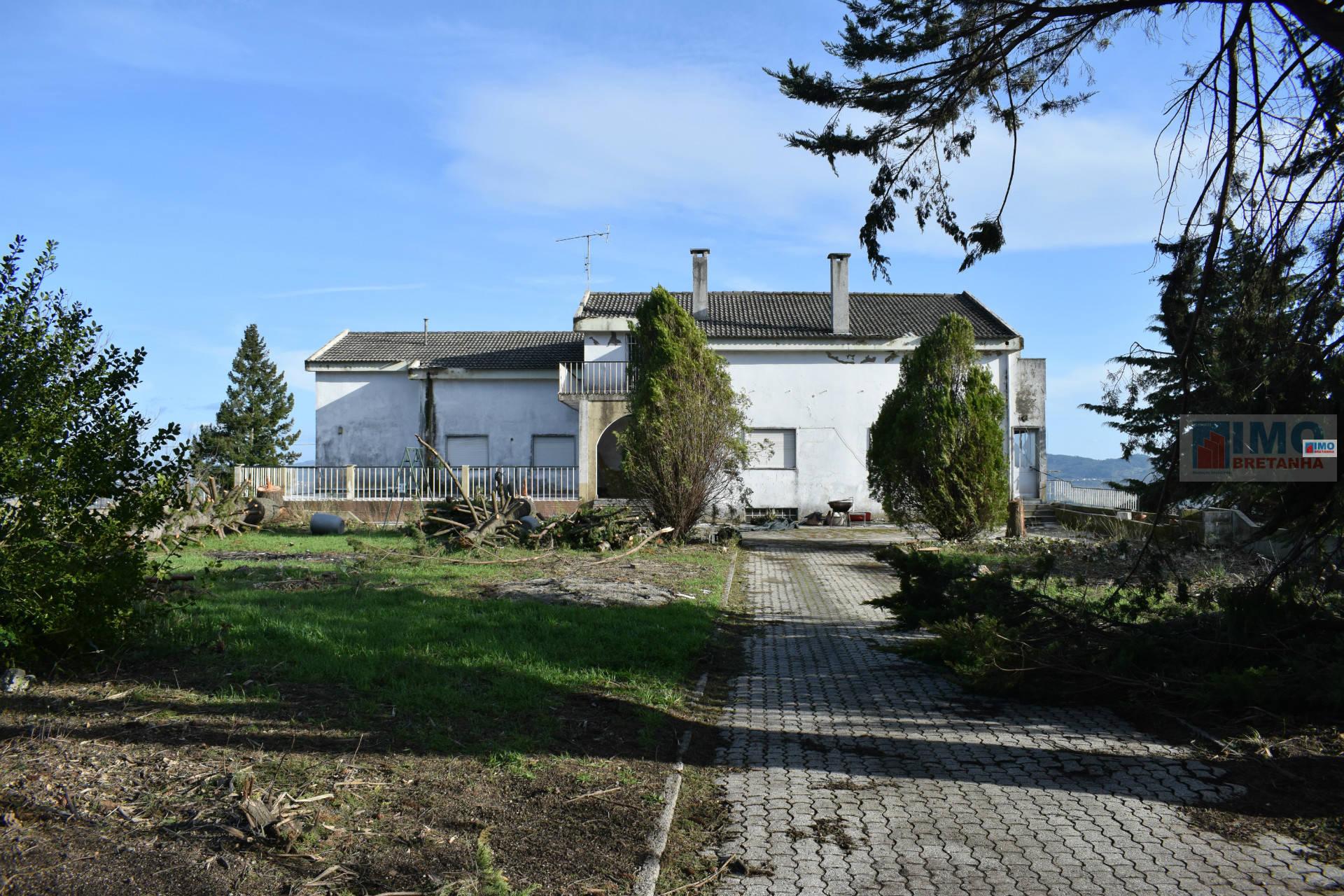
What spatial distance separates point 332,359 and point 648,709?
1201 inches

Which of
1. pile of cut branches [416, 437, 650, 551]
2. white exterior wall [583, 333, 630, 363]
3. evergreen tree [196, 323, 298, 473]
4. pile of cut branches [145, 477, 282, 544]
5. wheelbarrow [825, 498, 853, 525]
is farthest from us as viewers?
evergreen tree [196, 323, 298, 473]

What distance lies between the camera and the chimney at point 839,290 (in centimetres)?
3269

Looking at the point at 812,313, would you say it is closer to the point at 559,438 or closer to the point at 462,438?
the point at 559,438

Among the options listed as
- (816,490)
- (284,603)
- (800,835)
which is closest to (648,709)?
(800,835)

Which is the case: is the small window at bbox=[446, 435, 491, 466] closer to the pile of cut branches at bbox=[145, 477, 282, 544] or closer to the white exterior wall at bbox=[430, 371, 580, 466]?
the white exterior wall at bbox=[430, 371, 580, 466]

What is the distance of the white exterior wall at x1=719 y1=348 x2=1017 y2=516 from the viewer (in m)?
30.7

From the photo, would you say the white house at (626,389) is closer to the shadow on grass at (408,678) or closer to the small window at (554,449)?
the small window at (554,449)

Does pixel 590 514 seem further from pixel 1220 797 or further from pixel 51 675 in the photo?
pixel 1220 797

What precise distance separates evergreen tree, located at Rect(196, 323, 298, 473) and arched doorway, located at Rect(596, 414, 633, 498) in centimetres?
2164

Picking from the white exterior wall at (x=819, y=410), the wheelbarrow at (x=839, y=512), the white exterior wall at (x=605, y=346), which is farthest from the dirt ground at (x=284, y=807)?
the white exterior wall at (x=605, y=346)

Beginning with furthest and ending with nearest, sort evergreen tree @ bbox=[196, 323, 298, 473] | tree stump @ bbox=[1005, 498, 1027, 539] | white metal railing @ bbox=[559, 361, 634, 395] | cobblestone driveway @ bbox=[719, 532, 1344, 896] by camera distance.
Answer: evergreen tree @ bbox=[196, 323, 298, 473] → white metal railing @ bbox=[559, 361, 634, 395] → tree stump @ bbox=[1005, 498, 1027, 539] → cobblestone driveway @ bbox=[719, 532, 1344, 896]

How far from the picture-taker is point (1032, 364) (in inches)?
1300

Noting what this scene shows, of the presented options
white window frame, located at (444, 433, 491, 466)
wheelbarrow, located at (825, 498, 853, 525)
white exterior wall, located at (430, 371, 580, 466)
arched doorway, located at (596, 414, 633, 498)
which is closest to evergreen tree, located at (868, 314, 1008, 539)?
wheelbarrow, located at (825, 498, 853, 525)

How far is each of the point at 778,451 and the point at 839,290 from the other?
637 centimetres
